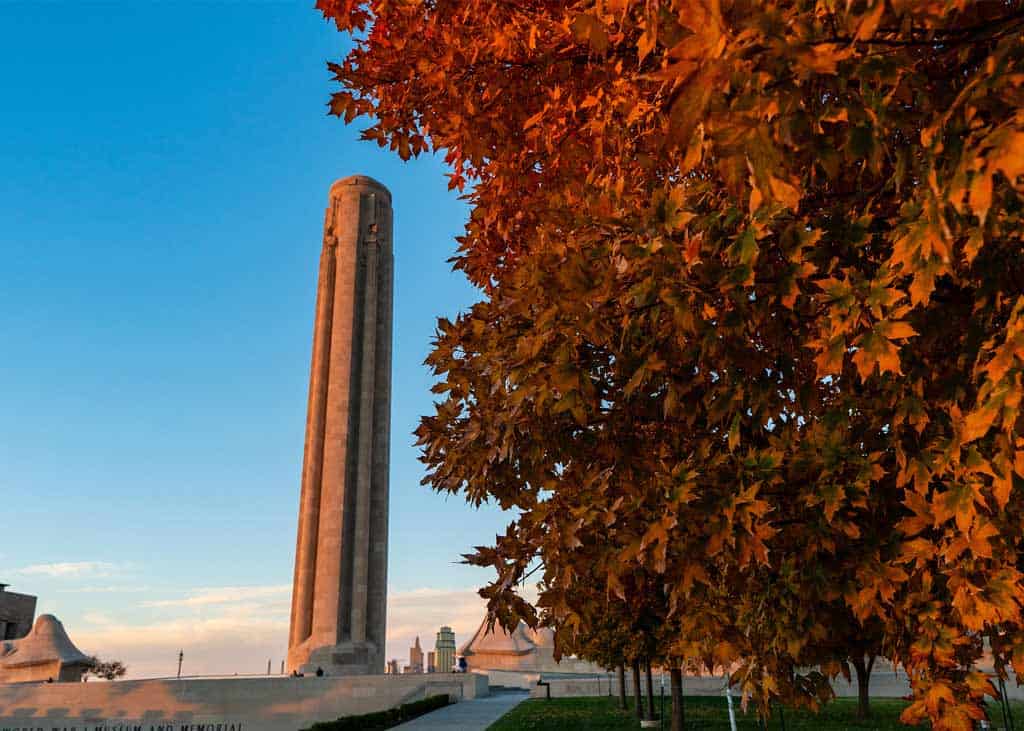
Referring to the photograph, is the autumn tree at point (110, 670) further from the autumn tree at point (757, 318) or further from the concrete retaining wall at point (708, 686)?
the autumn tree at point (757, 318)

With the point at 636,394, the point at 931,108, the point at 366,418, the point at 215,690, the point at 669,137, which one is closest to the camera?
the point at 669,137

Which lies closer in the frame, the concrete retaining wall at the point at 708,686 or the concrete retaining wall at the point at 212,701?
the concrete retaining wall at the point at 212,701

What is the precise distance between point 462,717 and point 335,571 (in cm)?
2143

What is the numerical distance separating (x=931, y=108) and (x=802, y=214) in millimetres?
1122

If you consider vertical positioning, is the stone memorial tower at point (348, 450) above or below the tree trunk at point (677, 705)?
above

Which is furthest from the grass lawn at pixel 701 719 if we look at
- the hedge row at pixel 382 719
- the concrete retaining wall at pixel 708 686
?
the concrete retaining wall at pixel 708 686

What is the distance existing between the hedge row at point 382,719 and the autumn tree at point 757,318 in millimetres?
18622

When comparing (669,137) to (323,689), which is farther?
(323,689)

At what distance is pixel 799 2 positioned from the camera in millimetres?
2793

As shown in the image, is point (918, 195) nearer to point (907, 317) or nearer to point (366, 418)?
point (907, 317)

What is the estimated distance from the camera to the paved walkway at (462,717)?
22.5 m

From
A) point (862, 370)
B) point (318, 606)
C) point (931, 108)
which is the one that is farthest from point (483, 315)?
point (318, 606)

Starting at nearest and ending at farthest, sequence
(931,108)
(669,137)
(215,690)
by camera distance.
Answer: (669,137) → (931,108) → (215,690)

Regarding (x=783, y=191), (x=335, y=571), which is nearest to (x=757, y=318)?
(x=783, y=191)
